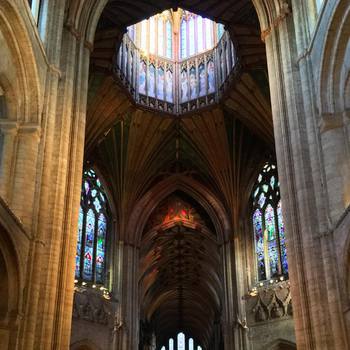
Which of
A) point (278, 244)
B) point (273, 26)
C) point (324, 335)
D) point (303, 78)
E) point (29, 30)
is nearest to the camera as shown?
point (324, 335)

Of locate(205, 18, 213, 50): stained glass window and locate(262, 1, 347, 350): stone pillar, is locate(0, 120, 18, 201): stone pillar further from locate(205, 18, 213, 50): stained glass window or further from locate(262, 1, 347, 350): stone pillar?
locate(205, 18, 213, 50): stained glass window

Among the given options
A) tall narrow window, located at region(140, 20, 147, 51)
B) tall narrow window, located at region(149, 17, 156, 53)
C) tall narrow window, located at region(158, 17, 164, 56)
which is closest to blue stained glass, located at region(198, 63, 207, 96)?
tall narrow window, located at region(158, 17, 164, 56)

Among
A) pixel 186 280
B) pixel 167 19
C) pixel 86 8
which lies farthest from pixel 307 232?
pixel 186 280

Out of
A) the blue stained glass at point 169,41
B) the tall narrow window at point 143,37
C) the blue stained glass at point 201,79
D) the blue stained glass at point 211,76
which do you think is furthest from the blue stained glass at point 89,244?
the blue stained glass at point 169,41

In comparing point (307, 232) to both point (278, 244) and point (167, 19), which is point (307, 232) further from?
point (167, 19)

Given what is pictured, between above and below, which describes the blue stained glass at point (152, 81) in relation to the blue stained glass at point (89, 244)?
above

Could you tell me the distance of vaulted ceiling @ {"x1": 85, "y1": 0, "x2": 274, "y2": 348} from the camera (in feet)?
71.9

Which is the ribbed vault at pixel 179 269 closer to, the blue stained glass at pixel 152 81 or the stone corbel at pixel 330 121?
the blue stained glass at pixel 152 81

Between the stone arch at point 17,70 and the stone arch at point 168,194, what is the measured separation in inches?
559

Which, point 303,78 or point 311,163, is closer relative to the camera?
point 311,163

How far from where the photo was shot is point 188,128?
27406 millimetres

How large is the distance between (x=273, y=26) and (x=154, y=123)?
1143 centimetres

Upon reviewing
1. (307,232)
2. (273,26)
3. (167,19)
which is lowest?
(307,232)

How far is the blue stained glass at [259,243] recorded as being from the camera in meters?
25.2
